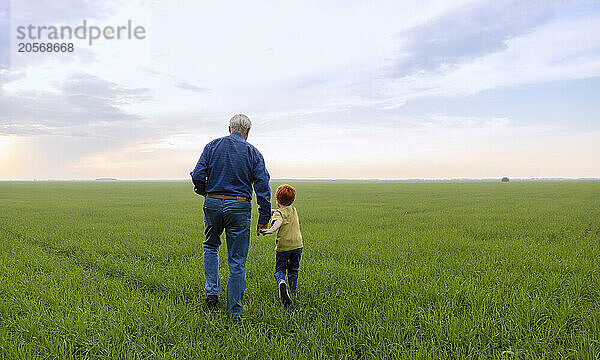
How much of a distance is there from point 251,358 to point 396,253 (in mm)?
5337

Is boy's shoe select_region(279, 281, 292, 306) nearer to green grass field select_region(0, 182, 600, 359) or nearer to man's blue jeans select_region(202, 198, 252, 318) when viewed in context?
green grass field select_region(0, 182, 600, 359)

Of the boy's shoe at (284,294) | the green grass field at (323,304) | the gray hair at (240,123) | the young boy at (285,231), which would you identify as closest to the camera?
the green grass field at (323,304)

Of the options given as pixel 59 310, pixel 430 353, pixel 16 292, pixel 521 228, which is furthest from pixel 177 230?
pixel 521 228

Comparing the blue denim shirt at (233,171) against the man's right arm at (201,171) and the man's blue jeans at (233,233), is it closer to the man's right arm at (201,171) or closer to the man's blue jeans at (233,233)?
the man's right arm at (201,171)

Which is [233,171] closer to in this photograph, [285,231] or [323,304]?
[285,231]

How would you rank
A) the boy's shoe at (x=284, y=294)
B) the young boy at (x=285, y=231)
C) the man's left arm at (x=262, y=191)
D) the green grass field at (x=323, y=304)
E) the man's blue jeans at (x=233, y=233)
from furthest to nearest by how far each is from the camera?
the young boy at (x=285, y=231) → the boy's shoe at (x=284, y=294) → the man's left arm at (x=262, y=191) → the man's blue jeans at (x=233, y=233) → the green grass field at (x=323, y=304)

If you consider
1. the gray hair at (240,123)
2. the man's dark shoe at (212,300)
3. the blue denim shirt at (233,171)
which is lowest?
the man's dark shoe at (212,300)

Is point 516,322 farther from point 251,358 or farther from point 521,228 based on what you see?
point 521,228

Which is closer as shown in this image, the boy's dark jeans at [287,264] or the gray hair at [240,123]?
the gray hair at [240,123]

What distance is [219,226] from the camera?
176 inches

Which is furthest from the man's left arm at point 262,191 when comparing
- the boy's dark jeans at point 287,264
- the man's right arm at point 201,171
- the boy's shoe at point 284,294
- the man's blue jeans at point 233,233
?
the boy's shoe at point 284,294

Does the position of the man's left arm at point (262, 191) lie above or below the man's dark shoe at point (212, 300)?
above

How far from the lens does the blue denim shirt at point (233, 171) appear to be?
4.39 m

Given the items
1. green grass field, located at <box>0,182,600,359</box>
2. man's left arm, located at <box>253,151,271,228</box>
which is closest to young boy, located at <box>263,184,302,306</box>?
man's left arm, located at <box>253,151,271,228</box>
